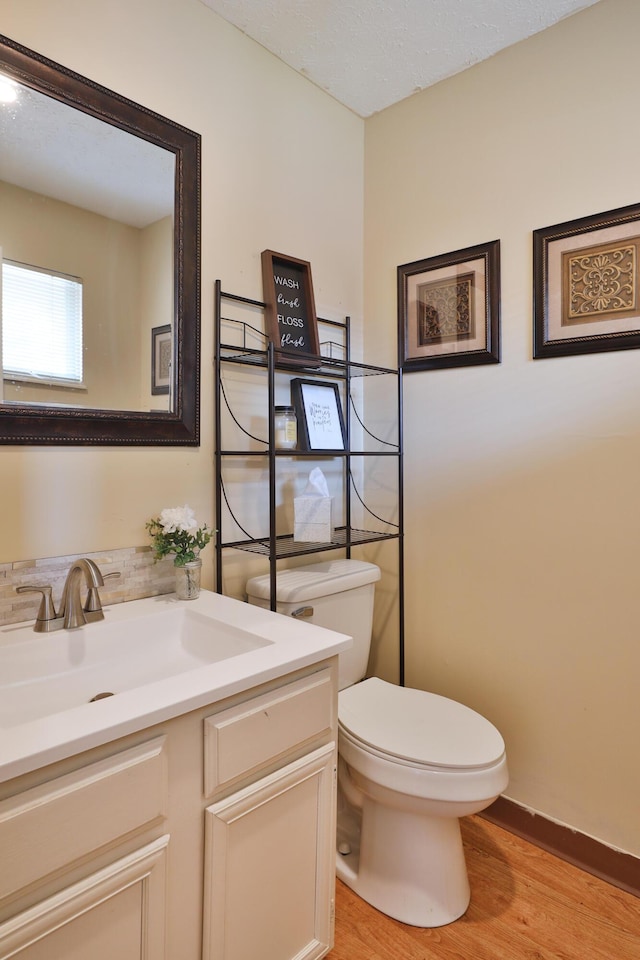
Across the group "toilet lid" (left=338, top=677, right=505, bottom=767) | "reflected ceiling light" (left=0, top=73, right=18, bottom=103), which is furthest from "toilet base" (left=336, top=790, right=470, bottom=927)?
"reflected ceiling light" (left=0, top=73, right=18, bottom=103)

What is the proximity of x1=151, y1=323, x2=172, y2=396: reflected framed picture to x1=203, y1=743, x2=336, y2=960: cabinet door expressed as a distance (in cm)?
97

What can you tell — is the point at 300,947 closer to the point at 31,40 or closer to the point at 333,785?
the point at 333,785

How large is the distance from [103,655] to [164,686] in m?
0.37

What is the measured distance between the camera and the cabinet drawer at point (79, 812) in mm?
733

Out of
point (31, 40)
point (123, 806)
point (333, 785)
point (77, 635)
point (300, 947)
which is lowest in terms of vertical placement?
point (300, 947)

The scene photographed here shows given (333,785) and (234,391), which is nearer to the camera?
(333,785)

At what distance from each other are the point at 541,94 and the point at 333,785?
6.55ft

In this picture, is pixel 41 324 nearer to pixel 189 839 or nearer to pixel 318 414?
pixel 318 414

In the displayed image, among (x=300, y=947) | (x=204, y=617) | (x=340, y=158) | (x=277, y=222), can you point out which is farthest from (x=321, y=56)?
(x=300, y=947)

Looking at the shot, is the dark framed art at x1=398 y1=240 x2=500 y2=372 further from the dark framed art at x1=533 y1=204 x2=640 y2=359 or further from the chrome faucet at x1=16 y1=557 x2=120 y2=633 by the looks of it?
the chrome faucet at x1=16 y1=557 x2=120 y2=633

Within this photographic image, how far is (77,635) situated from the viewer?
47.5 inches

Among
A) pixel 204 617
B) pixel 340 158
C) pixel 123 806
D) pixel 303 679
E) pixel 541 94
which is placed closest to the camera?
pixel 123 806

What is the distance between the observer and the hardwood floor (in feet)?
4.29

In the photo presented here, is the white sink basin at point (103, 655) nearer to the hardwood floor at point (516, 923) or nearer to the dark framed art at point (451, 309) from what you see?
the hardwood floor at point (516, 923)
